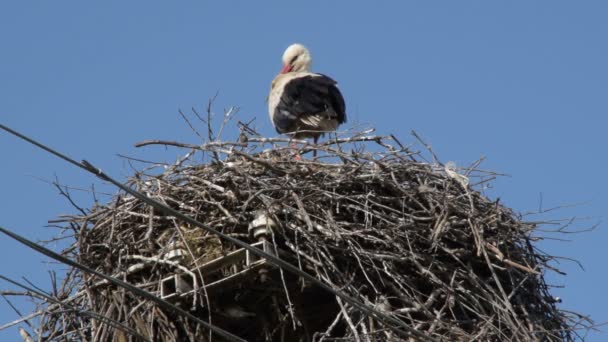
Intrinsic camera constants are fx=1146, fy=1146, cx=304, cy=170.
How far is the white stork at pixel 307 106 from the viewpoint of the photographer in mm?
8836

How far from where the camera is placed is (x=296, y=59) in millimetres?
10641

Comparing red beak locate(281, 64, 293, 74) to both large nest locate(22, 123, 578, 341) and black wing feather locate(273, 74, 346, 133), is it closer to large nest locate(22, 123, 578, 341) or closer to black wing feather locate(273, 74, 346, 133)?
black wing feather locate(273, 74, 346, 133)

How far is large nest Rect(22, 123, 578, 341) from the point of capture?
6457mm

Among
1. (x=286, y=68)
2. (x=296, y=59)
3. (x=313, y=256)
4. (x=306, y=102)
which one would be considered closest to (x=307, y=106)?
(x=306, y=102)

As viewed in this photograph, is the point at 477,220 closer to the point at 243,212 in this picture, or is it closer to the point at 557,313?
the point at 557,313

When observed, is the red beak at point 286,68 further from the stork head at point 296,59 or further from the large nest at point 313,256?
the large nest at point 313,256

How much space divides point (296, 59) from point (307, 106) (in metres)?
1.86

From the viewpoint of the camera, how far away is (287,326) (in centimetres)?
668

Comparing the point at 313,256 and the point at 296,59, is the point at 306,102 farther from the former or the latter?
the point at 313,256

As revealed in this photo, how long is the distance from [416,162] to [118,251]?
1955 mm

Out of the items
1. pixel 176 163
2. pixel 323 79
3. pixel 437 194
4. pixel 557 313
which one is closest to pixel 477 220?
pixel 437 194

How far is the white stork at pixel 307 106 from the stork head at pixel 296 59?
3.62 ft

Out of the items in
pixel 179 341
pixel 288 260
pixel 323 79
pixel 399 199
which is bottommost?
pixel 179 341

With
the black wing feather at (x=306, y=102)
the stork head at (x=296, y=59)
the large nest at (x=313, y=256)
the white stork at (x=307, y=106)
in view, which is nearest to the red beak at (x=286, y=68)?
the stork head at (x=296, y=59)
